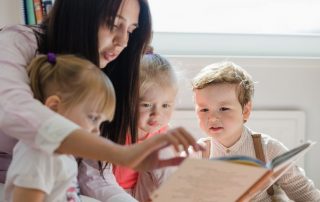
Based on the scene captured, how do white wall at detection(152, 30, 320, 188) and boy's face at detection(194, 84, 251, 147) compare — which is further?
white wall at detection(152, 30, 320, 188)

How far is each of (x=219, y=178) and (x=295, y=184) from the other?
893 mm

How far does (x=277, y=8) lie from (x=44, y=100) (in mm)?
1512

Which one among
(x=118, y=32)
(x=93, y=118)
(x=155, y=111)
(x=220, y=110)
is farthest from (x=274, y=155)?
(x=93, y=118)

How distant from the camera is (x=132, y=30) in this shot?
4.25 feet

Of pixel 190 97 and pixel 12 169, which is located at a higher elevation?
pixel 12 169

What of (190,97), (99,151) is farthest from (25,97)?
(190,97)

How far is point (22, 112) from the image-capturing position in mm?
895

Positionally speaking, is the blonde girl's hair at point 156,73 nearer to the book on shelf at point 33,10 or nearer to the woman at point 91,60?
the woman at point 91,60

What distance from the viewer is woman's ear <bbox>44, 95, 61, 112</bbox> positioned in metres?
0.96

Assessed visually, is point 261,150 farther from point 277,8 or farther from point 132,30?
point 277,8

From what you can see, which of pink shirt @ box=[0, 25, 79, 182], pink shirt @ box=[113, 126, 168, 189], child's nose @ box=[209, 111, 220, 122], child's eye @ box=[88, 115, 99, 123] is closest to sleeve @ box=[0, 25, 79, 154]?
pink shirt @ box=[0, 25, 79, 182]

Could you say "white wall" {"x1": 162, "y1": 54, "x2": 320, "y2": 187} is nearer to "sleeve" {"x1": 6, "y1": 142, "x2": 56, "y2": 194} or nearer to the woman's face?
the woman's face

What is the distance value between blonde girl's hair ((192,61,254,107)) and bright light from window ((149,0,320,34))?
55 cm

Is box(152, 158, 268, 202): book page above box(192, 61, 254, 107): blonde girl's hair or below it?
above
